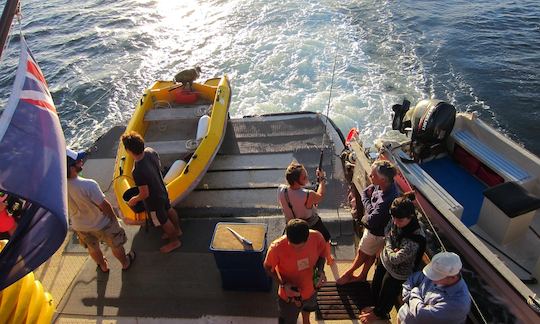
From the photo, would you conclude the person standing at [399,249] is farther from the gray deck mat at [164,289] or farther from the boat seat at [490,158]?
the boat seat at [490,158]

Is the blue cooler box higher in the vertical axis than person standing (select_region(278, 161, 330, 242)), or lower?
lower

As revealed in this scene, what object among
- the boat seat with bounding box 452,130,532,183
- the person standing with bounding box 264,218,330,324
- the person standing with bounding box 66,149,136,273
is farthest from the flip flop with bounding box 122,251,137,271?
the boat seat with bounding box 452,130,532,183

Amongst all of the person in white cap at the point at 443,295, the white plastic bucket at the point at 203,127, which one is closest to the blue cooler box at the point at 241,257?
the person in white cap at the point at 443,295

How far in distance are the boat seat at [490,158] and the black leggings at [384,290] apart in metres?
2.48

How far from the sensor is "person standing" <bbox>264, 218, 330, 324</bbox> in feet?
10.3

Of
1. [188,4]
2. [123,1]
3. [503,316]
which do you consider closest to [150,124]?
[503,316]

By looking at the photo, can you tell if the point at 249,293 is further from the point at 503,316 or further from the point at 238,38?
the point at 238,38

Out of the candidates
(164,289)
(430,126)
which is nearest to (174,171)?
(164,289)

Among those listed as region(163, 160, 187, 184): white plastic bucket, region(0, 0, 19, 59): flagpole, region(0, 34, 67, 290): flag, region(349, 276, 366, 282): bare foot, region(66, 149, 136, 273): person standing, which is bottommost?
region(349, 276, 366, 282): bare foot

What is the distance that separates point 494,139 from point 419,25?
30.4 feet

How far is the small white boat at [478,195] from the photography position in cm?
341

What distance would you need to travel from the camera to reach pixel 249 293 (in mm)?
4398

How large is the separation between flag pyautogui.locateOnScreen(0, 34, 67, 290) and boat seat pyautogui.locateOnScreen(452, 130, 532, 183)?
16.8 feet

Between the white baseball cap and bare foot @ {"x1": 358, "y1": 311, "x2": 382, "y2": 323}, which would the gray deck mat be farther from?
the white baseball cap
